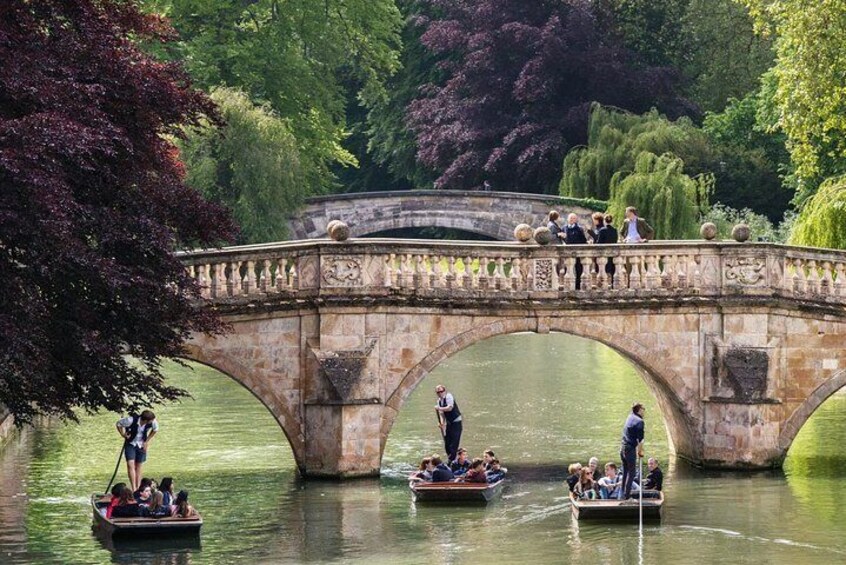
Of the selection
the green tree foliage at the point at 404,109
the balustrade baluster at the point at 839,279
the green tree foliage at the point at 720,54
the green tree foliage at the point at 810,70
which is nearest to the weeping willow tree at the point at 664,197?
the green tree foliage at the point at 810,70

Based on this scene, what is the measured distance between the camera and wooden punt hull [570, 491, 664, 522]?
28625 mm

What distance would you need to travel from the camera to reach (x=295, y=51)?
55.1m

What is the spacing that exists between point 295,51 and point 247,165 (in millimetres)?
6406

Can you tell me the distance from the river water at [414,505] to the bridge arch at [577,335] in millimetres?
844

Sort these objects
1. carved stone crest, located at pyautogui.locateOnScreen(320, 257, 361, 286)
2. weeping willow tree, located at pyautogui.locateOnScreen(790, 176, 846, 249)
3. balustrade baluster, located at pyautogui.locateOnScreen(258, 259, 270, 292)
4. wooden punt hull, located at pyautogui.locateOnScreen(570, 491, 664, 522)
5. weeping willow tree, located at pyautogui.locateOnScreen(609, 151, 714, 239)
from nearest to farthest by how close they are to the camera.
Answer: wooden punt hull, located at pyautogui.locateOnScreen(570, 491, 664, 522)
balustrade baluster, located at pyautogui.locateOnScreen(258, 259, 270, 292)
carved stone crest, located at pyautogui.locateOnScreen(320, 257, 361, 286)
weeping willow tree, located at pyautogui.locateOnScreen(790, 176, 846, 249)
weeping willow tree, located at pyautogui.locateOnScreen(609, 151, 714, 239)

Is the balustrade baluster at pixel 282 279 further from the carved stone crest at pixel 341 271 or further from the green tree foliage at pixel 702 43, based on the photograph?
the green tree foliage at pixel 702 43

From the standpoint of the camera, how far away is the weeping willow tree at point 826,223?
37.7 meters

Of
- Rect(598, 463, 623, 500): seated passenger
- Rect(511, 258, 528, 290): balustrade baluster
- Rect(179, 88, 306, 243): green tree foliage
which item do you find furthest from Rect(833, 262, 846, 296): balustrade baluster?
Rect(179, 88, 306, 243): green tree foliage

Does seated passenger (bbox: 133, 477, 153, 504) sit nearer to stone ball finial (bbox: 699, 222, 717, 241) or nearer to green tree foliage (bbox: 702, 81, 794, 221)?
stone ball finial (bbox: 699, 222, 717, 241)

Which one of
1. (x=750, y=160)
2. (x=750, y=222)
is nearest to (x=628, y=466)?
(x=750, y=222)

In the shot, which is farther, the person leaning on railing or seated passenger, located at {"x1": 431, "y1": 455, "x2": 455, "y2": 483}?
the person leaning on railing

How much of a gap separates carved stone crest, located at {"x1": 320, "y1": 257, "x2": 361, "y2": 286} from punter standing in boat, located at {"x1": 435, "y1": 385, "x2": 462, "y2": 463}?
6.26 ft

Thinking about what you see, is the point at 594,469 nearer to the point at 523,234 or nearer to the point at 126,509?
the point at 523,234

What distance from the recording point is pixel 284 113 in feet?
181
